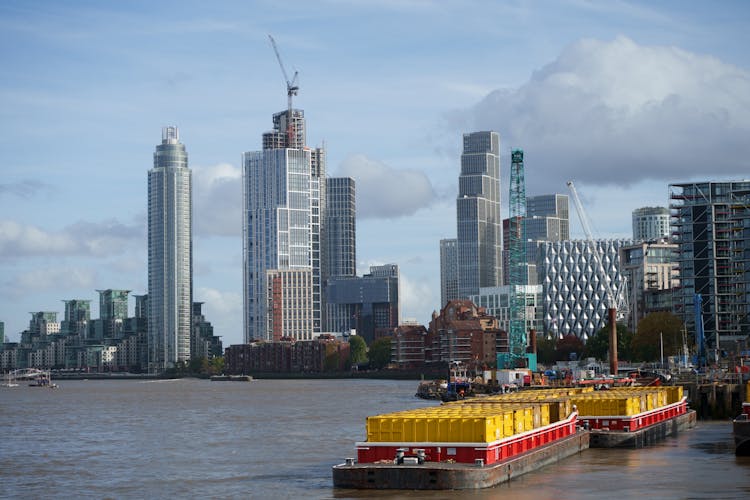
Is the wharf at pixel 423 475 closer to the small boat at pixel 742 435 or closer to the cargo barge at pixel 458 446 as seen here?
the cargo barge at pixel 458 446

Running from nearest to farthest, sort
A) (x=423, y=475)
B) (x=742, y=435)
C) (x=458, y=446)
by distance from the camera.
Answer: (x=423, y=475) < (x=458, y=446) < (x=742, y=435)

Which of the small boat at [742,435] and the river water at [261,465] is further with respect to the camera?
the small boat at [742,435]

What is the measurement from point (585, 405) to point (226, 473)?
2355 cm

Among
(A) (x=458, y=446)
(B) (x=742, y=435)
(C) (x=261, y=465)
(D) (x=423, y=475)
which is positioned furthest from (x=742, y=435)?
(C) (x=261, y=465)

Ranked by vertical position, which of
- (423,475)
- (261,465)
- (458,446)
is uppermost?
(458,446)

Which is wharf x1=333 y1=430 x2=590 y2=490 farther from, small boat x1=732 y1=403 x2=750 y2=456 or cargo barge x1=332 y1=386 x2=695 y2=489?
small boat x1=732 y1=403 x2=750 y2=456

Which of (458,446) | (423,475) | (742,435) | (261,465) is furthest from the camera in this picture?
(261,465)

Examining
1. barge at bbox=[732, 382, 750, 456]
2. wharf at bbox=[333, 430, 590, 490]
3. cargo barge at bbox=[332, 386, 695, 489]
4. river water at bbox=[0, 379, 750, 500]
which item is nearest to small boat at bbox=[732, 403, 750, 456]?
barge at bbox=[732, 382, 750, 456]

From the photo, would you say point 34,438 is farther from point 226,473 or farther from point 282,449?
point 226,473

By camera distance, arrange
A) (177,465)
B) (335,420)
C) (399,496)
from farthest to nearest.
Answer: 1. (335,420)
2. (177,465)
3. (399,496)

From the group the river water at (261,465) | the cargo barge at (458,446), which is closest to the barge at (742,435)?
the river water at (261,465)

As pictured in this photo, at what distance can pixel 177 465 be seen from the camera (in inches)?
3059

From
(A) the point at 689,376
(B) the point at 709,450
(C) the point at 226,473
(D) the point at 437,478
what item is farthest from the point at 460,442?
(A) the point at 689,376

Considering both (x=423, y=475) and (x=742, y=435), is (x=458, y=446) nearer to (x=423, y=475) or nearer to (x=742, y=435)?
(x=423, y=475)
